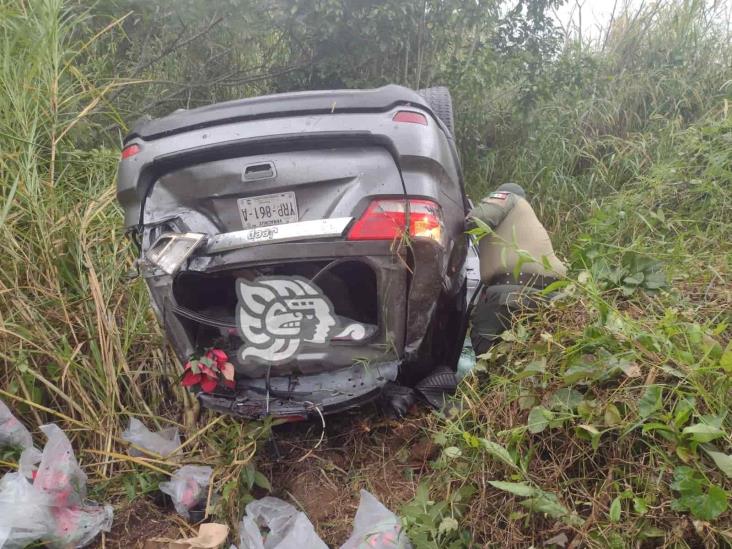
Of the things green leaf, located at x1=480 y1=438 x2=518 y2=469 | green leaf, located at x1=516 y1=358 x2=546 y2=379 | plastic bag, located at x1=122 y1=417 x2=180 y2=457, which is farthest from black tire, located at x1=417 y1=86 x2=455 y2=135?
plastic bag, located at x1=122 y1=417 x2=180 y2=457

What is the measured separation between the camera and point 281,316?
2.18m

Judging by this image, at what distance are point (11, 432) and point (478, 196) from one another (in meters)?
3.50

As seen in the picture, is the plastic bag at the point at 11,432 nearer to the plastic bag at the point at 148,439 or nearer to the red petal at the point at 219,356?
the plastic bag at the point at 148,439

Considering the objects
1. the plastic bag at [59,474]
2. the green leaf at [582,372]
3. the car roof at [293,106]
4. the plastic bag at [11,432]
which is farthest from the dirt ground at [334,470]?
the car roof at [293,106]

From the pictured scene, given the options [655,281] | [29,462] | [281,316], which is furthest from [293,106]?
[29,462]

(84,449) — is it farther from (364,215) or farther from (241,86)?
(241,86)

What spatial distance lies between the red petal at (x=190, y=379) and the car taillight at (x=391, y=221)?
84 centimetres

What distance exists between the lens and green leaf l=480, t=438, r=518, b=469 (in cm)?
164

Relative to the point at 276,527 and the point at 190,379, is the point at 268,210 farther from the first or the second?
the point at 276,527

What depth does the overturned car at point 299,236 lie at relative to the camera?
2.00 metres

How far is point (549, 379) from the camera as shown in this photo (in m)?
1.79

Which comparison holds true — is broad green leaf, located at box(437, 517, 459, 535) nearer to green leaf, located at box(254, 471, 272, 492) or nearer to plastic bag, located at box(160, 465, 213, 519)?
green leaf, located at box(254, 471, 272, 492)

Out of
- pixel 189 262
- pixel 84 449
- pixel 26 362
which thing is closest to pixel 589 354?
pixel 189 262

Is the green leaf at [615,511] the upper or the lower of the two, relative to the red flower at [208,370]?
upper
